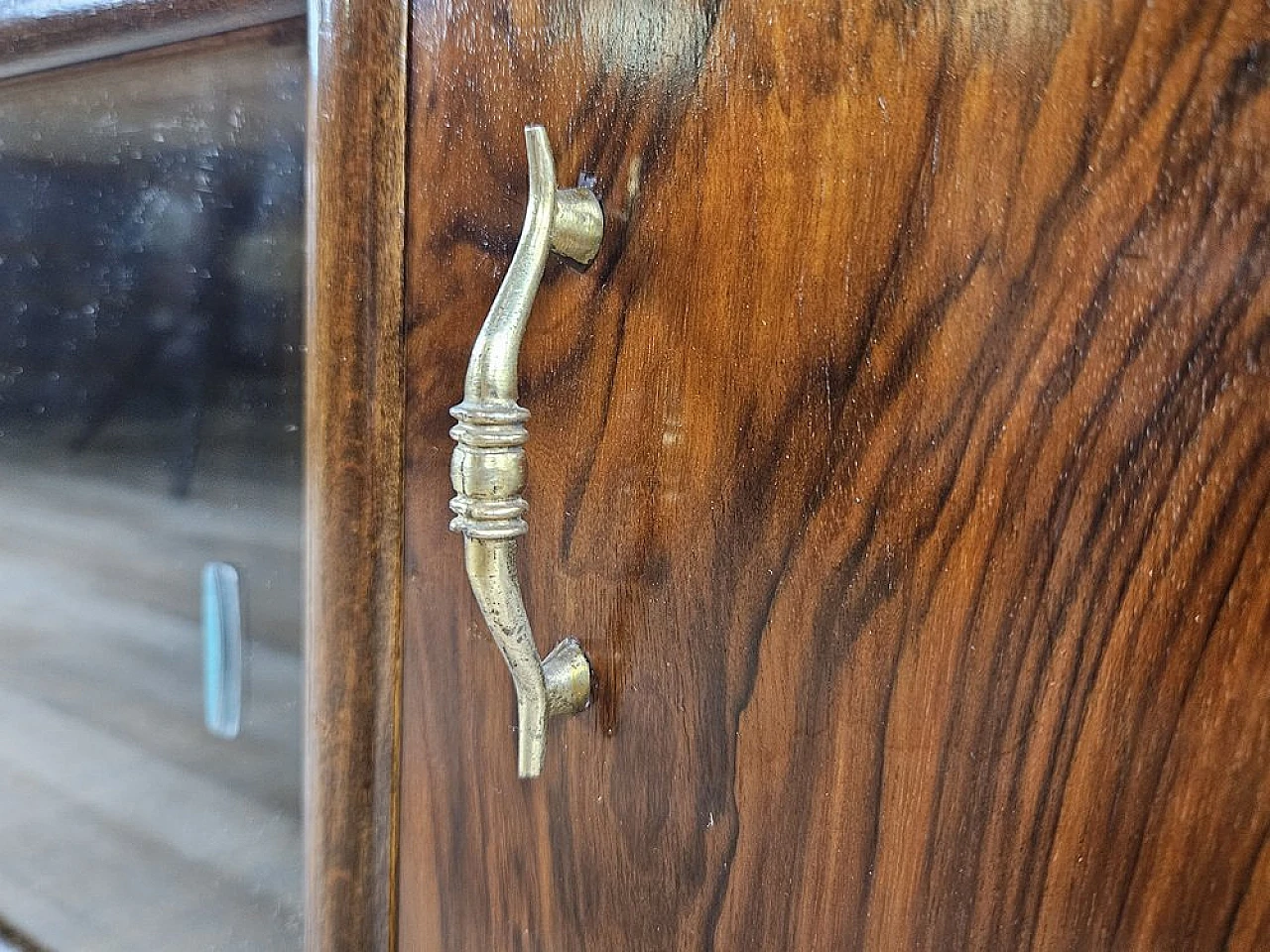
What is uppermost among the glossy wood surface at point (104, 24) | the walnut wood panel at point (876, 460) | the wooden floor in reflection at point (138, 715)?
the glossy wood surface at point (104, 24)

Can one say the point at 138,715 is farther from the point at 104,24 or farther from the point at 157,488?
the point at 104,24

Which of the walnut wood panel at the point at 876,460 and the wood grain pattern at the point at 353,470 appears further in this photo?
the wood grain pattern at the point at 353,470

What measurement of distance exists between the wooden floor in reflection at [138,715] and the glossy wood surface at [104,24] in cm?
17

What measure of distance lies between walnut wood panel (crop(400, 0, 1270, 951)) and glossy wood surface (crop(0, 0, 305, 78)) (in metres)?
0.09

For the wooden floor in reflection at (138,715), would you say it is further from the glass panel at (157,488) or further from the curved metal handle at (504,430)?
the curved metal handle at (504,430)

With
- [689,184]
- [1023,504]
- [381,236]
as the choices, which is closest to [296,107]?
[381,236]

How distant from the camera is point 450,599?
343 mm

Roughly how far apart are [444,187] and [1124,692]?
251mm

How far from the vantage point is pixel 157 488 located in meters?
0.42

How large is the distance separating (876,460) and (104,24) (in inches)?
14.4

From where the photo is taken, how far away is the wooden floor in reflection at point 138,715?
41 cm

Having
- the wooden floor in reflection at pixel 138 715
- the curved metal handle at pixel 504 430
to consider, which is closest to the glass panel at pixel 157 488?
the wooden floor in reflection at pixel 138 715

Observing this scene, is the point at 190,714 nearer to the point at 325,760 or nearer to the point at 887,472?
the point at 325,760

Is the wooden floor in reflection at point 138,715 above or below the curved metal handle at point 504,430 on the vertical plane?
below
